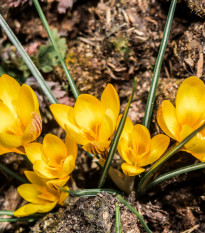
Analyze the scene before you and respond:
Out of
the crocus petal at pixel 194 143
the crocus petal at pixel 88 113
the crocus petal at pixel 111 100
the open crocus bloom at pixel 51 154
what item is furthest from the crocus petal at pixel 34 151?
the crocus petal at pixel 194 143

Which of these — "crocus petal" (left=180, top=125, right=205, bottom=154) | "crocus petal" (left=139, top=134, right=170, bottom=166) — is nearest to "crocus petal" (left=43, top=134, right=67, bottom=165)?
"crocus petal" (left=139, top=134, right=170, bottom=166)

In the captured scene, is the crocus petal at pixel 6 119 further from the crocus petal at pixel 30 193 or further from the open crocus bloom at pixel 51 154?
the crocus petal at pixel 30 193

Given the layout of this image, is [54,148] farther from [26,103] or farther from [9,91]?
[9,91]

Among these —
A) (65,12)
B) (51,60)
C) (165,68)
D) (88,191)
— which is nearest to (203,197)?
(88,191)

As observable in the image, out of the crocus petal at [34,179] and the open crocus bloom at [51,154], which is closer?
the open crocus bloom at [51,154]

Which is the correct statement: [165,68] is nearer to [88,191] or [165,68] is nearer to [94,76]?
[94,76]

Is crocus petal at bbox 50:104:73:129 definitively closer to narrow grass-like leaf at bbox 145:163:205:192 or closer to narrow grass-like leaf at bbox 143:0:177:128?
narrow grass-like leaf at bbox 143:0:177:128

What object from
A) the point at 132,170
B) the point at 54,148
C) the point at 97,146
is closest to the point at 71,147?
the point at 54,148
